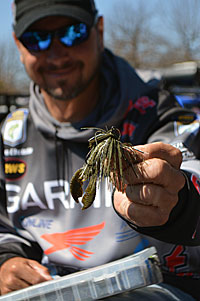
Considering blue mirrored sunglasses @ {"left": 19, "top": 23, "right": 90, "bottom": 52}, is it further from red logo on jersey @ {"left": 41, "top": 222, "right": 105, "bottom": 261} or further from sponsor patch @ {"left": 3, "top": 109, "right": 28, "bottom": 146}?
red logo on jersey @ {"left": 41, "top": 222, "right": 105, "bottom": 261}

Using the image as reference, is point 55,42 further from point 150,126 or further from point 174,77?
point 174,77

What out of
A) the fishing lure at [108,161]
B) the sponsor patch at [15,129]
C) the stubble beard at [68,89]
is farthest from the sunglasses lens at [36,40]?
the fishing lure at [108,161]

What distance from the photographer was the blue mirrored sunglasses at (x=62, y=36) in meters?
2.28

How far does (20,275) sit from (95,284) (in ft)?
1.82

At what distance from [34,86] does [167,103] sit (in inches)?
37.4

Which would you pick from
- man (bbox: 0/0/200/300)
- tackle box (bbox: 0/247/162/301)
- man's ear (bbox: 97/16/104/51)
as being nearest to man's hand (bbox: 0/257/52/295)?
man (bbox: 0/0/200/300)

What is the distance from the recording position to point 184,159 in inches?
74.9

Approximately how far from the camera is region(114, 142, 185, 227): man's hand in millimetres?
A: 1241

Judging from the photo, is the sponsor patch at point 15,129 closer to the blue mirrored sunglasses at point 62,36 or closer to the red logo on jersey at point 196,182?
the blue mirrored sunglasses at point 62,36

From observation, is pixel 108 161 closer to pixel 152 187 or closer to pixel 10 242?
pixel 152 187

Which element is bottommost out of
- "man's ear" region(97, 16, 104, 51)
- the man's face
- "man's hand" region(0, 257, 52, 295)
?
"man's hand" region(0, 257, 52, 295)

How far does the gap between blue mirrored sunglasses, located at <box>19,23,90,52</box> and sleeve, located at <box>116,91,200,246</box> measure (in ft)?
2.02

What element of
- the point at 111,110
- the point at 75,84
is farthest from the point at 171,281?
the point at 75,84

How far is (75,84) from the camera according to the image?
241 cm
